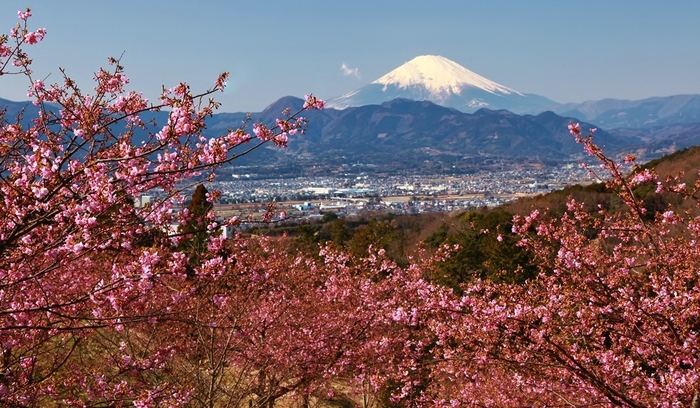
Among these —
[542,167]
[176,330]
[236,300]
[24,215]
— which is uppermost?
[24,215]

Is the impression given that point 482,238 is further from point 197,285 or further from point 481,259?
point 197,285

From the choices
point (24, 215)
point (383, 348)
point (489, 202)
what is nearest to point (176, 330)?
point (383, 348)

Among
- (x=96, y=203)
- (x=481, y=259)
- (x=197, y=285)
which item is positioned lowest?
(x=481, y=259)

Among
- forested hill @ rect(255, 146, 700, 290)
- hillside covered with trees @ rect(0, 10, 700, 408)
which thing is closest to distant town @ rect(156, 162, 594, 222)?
forested hill @ rect(255, 146, 700, 290)

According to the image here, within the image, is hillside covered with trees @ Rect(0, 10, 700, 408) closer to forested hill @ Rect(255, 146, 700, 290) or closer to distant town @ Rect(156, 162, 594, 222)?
forested hill @ Rect(255, 146, 700, 290)

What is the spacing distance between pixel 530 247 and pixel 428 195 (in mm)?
111969

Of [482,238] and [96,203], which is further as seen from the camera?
[482,238]

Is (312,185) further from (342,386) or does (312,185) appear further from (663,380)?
(663,380)

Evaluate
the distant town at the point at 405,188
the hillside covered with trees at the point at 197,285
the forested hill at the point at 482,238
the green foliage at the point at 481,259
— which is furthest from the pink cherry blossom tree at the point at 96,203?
the distant town at the point at 405,188

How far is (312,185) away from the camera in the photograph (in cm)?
13238

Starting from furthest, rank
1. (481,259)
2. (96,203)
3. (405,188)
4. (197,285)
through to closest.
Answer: (405,188) < (481,259) < (197,285) < (96,203)

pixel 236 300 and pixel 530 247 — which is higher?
pixel 530 247

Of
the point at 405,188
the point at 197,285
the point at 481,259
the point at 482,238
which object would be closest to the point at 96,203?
the point at 197,285

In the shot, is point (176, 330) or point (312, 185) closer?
point (176, 330)
